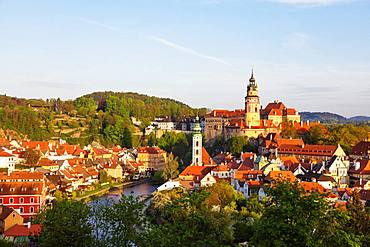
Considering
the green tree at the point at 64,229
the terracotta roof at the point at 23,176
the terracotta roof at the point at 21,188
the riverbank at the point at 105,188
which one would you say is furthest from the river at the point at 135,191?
the green tree at the point at 64,229

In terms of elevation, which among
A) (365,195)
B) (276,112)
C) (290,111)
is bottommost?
(365,195)

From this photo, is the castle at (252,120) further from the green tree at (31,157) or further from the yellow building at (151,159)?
the green tree at (31,157)

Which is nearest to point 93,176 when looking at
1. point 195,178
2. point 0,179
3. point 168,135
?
point 195,178

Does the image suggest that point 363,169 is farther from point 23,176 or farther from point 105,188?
point 23,176

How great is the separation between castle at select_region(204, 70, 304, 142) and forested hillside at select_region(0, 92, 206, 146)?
45.5 ft

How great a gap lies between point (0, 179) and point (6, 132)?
30.2 meters

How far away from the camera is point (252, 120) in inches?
2041

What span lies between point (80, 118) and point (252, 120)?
29530 millimetres

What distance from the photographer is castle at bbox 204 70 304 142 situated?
167 feet

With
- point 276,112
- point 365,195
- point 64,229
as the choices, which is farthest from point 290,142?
point 64,229

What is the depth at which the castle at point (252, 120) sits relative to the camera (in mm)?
50781

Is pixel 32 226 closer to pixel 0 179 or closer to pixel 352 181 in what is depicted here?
pixel 0 179

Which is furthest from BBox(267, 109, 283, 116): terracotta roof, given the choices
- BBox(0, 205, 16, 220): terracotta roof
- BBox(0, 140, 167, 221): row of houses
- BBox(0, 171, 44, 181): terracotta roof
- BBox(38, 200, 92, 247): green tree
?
BBox(38, 200, 92, 247): green tree

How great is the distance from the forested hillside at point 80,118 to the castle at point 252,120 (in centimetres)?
1387
